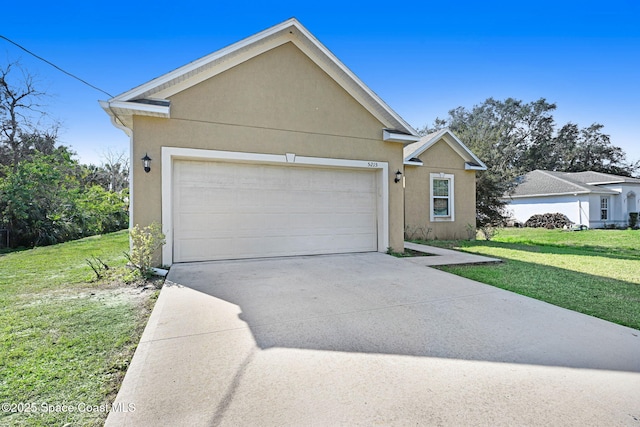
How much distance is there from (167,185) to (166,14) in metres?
6.06

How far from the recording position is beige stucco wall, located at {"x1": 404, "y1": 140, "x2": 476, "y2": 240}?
12.8 m

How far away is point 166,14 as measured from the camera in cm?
945

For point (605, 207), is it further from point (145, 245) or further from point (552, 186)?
point (145, 245)

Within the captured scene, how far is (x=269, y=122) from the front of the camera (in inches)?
301

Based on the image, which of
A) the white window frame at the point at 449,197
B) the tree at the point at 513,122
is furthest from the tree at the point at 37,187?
the tree at the point at 513,122

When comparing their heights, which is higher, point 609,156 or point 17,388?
point 609,156

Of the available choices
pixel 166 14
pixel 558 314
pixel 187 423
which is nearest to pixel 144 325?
pixel 187 423

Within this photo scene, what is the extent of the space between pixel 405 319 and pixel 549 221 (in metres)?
24.7

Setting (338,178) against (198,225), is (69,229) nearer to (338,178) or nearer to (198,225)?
(198,225)

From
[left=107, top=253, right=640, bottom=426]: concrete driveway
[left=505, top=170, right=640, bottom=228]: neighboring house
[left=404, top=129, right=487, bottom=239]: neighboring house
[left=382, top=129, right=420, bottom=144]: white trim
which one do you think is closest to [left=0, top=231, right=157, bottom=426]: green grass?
[left=107, top=253, right=640, bottom=426]: concrete driveway

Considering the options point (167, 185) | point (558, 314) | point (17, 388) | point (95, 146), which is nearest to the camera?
point (17, 388)

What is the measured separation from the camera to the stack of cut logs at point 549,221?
22688 mm

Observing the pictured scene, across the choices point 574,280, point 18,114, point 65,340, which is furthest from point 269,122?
point 18,114

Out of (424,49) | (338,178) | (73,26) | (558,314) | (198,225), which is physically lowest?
(558,314)
